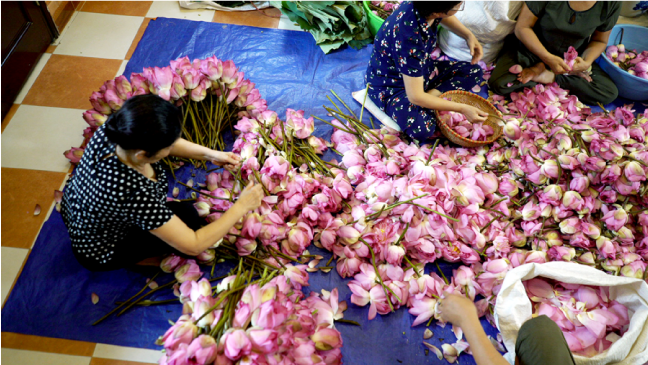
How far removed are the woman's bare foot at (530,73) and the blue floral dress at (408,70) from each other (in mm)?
199

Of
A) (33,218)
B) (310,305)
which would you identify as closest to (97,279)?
(33,218)

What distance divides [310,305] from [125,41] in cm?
166

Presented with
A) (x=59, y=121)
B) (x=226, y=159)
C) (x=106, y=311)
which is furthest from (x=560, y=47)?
(x=59, y=121)

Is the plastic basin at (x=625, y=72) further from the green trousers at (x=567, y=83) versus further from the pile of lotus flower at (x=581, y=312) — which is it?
the pile of lotus flower at (x=581, y=312)

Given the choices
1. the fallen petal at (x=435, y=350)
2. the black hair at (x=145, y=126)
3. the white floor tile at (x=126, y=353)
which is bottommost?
the fallen petal at (x=435, y=350)

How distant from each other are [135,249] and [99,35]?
1.36 meters

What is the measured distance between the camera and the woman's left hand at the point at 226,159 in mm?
1386

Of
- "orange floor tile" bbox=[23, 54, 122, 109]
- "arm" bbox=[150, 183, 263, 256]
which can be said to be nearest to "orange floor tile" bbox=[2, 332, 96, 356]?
"arm" bbox=[150, 183, 263, 256]

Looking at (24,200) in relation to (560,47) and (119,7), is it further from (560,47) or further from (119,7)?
(560,47)

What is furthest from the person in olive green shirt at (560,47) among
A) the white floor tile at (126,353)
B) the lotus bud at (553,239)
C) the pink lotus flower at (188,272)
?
the white floor tile at (126,353)

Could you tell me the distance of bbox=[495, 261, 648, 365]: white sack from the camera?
1149 mm

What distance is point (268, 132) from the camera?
1592 millimetres

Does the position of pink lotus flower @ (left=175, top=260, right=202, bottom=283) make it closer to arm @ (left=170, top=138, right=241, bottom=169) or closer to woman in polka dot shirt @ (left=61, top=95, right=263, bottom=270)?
woman in polka dot shirt @ (left=61, top=95, right=263, bottom=270)

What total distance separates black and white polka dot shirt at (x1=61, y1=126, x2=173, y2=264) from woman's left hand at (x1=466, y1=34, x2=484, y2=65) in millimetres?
1410
